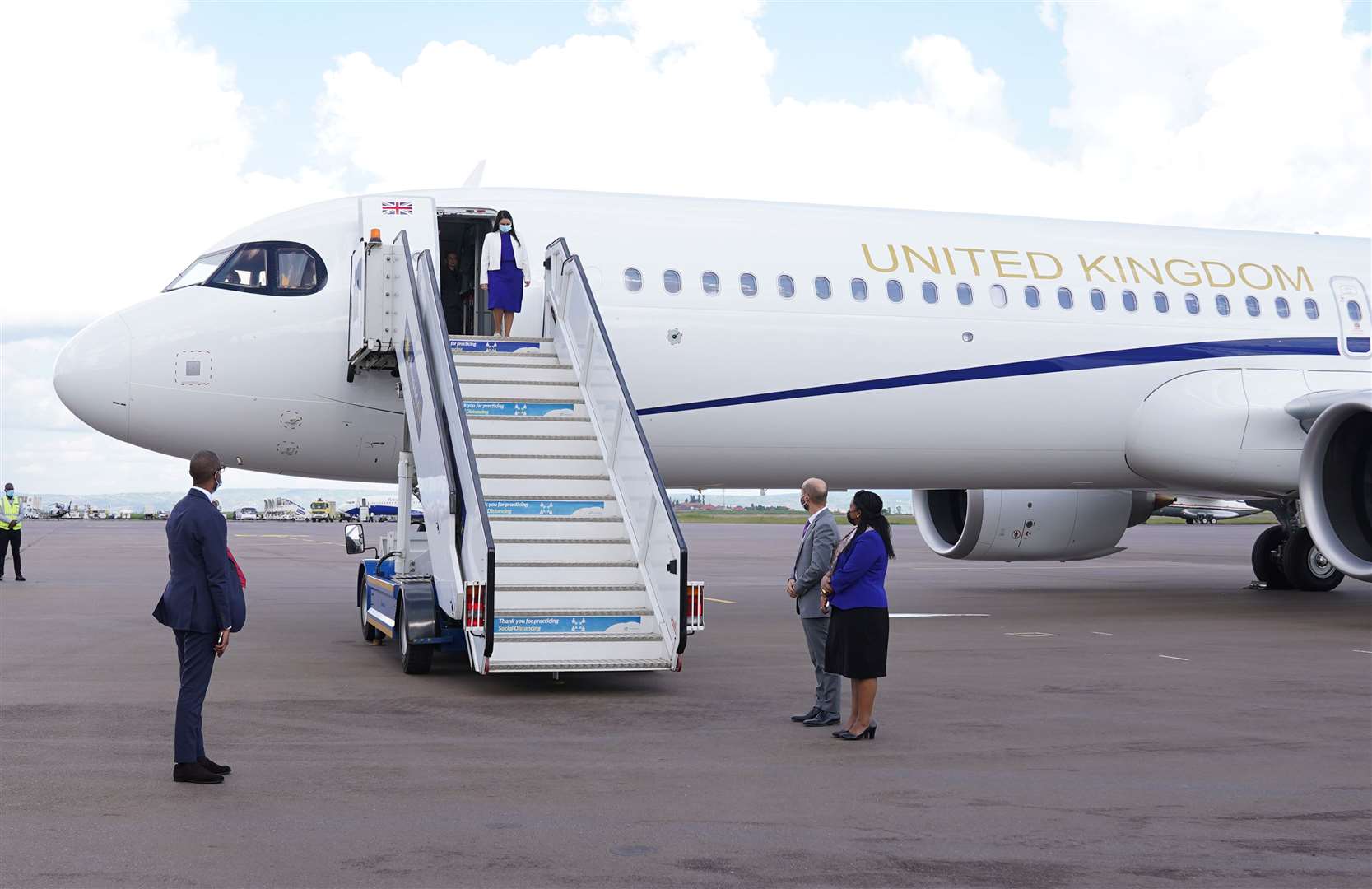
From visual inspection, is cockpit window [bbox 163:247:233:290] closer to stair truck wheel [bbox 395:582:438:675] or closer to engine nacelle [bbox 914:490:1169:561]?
stair truck wheel [bbox 395:582:438:675]

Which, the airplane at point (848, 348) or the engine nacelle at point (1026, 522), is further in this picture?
the engine nacelle at point (1026, 522)

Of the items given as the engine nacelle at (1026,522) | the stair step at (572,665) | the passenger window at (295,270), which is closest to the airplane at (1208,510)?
the engine nacelle at (1026,522)

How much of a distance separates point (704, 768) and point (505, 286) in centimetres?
662

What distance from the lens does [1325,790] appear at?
21.1 feet


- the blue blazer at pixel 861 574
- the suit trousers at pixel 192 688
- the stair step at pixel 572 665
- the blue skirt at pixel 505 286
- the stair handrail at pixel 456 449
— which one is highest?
the blue skirt at pixel 505 286

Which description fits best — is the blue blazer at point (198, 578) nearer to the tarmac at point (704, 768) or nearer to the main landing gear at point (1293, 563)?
the tarmac at point (704, 768)

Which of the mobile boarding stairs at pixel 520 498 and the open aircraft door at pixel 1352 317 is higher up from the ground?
the open aircraft door at pixel 1352 317

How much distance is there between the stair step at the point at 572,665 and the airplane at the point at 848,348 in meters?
3.65

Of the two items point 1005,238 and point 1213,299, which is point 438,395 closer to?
point 1005,238

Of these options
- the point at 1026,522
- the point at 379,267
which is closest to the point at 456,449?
the point at 379,267

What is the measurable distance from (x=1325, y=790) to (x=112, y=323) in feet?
33.8

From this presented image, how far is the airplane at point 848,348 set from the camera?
1227 centimetres

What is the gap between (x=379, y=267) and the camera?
12.0 metres

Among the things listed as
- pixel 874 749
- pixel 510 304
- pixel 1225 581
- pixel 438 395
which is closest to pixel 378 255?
pixel 510 304
